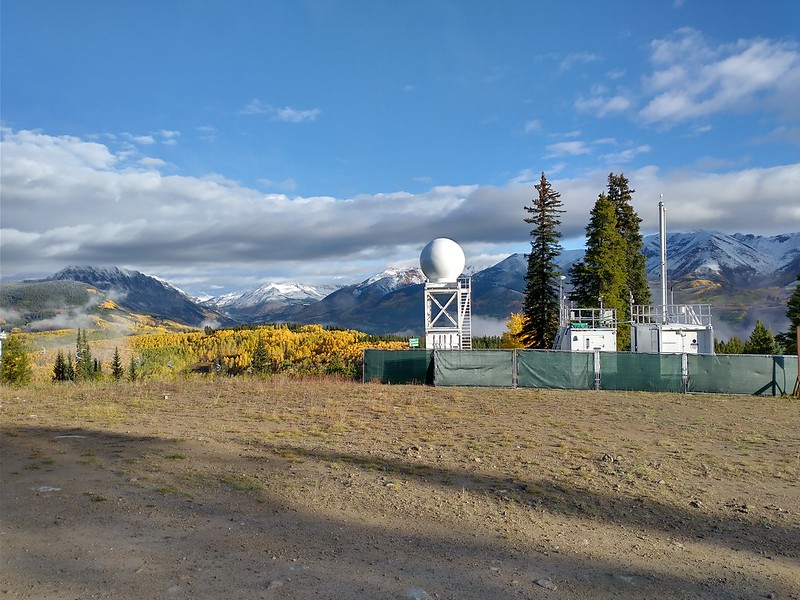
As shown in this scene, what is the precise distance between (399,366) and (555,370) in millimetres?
7246

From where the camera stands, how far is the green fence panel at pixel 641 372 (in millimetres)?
27281

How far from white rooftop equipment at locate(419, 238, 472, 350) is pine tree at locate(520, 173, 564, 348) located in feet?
22.8

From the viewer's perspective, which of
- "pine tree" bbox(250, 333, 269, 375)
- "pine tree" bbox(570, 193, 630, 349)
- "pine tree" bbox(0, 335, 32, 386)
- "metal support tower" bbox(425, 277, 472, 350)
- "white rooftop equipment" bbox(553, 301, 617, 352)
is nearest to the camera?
"metal support tower" bbox(425, 277, 472, 350)

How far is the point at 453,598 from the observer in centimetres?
575

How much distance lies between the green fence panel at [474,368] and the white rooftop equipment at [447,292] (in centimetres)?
1007

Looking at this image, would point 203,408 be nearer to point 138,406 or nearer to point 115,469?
point 138,406

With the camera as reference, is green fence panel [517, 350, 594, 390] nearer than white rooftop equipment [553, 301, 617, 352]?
Yes

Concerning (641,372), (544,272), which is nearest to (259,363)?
(544,272)

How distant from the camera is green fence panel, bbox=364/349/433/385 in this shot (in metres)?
28.8

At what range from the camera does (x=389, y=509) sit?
28.0ft

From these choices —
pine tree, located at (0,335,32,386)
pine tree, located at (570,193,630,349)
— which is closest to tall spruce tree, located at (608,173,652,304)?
pine tree, located at (570,193,630,349)

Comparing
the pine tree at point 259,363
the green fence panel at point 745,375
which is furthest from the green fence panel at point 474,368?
the pine tree at point 259,363

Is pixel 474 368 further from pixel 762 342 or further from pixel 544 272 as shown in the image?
pixel 762 342

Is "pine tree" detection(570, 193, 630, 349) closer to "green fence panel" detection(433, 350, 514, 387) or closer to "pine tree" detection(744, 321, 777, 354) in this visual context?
"green fence panel" detection(433, 350, 514, 387)
